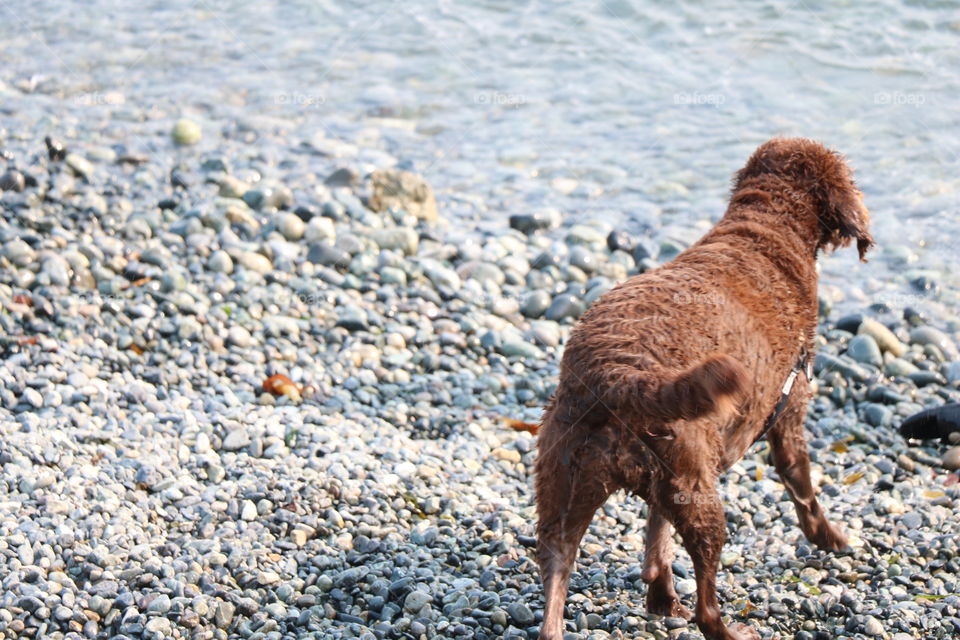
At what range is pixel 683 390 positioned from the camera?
382cm

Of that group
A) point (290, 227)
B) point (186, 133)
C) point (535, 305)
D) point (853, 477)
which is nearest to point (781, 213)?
point (853, 477)

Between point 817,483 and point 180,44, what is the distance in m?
10.9

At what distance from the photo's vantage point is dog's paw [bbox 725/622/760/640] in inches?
178

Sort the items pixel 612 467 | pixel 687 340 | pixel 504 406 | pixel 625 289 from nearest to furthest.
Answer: pixel 612 467 < pixel 687 340 < pixel 625 289 < pixel 504 406

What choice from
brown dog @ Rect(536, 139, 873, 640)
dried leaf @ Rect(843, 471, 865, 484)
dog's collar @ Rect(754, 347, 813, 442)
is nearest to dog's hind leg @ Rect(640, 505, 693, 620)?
brown dog @ Rect(536, 139, 873, 640)

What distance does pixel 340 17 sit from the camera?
598 inches

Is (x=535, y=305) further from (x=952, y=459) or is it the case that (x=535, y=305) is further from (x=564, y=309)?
(x=952, y=459)

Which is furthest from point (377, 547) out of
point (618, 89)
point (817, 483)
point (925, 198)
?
point (618, 89)

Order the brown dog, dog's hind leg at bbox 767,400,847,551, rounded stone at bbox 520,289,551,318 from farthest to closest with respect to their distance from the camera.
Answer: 1. rounded stone at bbox 520,289,551,318
2. dog's hind leg at bbox 767,400,847,551
3. the brown dog

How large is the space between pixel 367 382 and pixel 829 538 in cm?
298

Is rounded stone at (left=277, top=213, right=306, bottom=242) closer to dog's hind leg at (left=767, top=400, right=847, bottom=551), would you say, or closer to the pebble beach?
the pebble beach

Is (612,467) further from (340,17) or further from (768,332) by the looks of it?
(340,17)

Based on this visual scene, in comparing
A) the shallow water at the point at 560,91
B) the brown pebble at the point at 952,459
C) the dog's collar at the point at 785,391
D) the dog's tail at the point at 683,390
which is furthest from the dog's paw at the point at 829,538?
the shallow water at the point at 560,91

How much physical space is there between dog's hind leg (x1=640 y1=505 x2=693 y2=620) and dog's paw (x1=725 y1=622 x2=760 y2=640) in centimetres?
29
